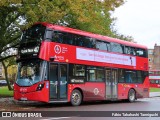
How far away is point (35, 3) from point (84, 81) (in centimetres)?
553

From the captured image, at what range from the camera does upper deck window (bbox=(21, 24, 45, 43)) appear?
19859 millimetres

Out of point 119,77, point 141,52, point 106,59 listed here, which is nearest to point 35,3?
point 106,59

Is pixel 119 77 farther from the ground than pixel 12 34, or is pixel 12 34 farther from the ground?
pixel 12 34

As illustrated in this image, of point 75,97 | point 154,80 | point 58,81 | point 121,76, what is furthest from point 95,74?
point 154,80

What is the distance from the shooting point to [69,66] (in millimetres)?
21078

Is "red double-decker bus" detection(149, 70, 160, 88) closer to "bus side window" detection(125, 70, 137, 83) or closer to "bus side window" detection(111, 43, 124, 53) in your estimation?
"bus side window" detection(125, 70, 137, 83)

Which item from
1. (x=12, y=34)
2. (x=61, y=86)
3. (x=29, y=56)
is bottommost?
(x=61, y=86)

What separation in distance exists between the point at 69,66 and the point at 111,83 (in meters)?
4.83

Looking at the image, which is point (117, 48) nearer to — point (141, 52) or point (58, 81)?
point (141, 52)

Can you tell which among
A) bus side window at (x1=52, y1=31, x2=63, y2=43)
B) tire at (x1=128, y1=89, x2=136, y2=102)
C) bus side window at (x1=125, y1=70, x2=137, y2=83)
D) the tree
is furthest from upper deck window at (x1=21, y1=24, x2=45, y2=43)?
tire at (x1=128, y1=89, x2=136, y2=102)

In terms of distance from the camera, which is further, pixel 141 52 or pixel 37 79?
pixel 141 52

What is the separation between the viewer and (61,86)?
2048 centimetres

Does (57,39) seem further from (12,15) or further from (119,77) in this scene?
(119,77)

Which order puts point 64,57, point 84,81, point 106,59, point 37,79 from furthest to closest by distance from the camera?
point 106,59 < point 84,81 < point 64,57 < point 37,79
